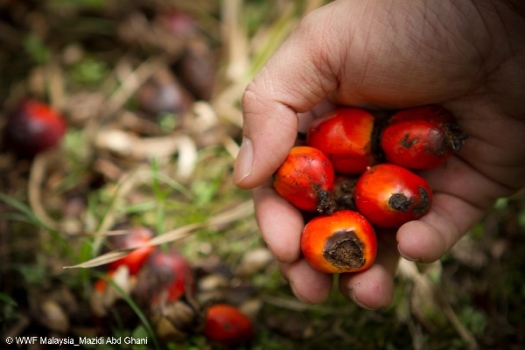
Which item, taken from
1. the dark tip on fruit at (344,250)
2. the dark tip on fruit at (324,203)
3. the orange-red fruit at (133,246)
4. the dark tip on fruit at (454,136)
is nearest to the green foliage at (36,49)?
the orange-red fruit at (133,246)

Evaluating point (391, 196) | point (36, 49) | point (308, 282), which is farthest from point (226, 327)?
point (36, 49)

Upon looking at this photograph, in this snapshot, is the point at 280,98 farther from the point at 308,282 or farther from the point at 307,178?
the point at 308,282

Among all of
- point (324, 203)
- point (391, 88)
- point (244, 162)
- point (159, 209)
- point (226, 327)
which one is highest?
point (391, 88)

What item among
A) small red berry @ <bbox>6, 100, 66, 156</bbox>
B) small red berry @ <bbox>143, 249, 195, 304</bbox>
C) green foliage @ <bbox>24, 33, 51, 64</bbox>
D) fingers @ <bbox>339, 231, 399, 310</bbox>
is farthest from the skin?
green foliage @ <bbox>24, 33, 51, 64</bbox>

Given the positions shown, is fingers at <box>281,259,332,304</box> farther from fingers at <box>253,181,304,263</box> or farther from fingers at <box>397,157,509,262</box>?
fingers at <box>397,157,509,262</box>

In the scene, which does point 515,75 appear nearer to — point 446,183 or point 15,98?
point 446,183

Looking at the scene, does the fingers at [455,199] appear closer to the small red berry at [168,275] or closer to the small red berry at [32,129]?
the small red berry at [168,275]
